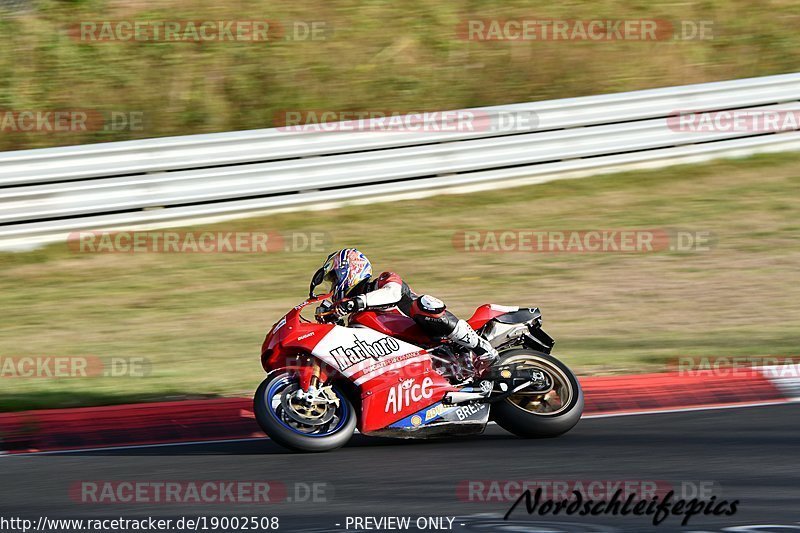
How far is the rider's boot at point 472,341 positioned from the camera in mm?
7312

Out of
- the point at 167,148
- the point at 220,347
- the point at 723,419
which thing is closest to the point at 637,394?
the point at 723,419

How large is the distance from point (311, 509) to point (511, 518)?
1109 mm

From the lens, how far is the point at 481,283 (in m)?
12.1

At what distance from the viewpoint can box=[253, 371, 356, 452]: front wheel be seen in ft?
23.0

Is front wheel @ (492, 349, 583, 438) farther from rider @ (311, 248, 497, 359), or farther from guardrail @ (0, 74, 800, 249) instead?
guardrail @ (0, 74, 800, 249)

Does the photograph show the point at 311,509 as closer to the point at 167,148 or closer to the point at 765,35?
the point at 167,148

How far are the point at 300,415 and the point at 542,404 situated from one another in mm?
1699

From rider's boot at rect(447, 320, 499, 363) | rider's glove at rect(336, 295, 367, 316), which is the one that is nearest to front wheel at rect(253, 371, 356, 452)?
rider's glove at rect(336, 295, 367, 316)

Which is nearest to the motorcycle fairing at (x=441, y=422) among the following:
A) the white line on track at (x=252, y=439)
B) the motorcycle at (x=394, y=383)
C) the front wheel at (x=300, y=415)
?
the motorcycle at (x=394, y=383)

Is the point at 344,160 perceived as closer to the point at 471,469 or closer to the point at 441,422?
the point at 441,422

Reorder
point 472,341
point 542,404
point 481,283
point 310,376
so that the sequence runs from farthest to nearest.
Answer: point 481,283 → point 542,404 → point 472,341 → point 310,376

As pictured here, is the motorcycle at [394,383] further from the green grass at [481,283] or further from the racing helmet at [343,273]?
the green grass at [481,283]

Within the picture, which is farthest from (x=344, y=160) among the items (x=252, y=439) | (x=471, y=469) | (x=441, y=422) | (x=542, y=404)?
(x=471, y=469)

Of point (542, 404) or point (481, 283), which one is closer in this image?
point (542, 404)
